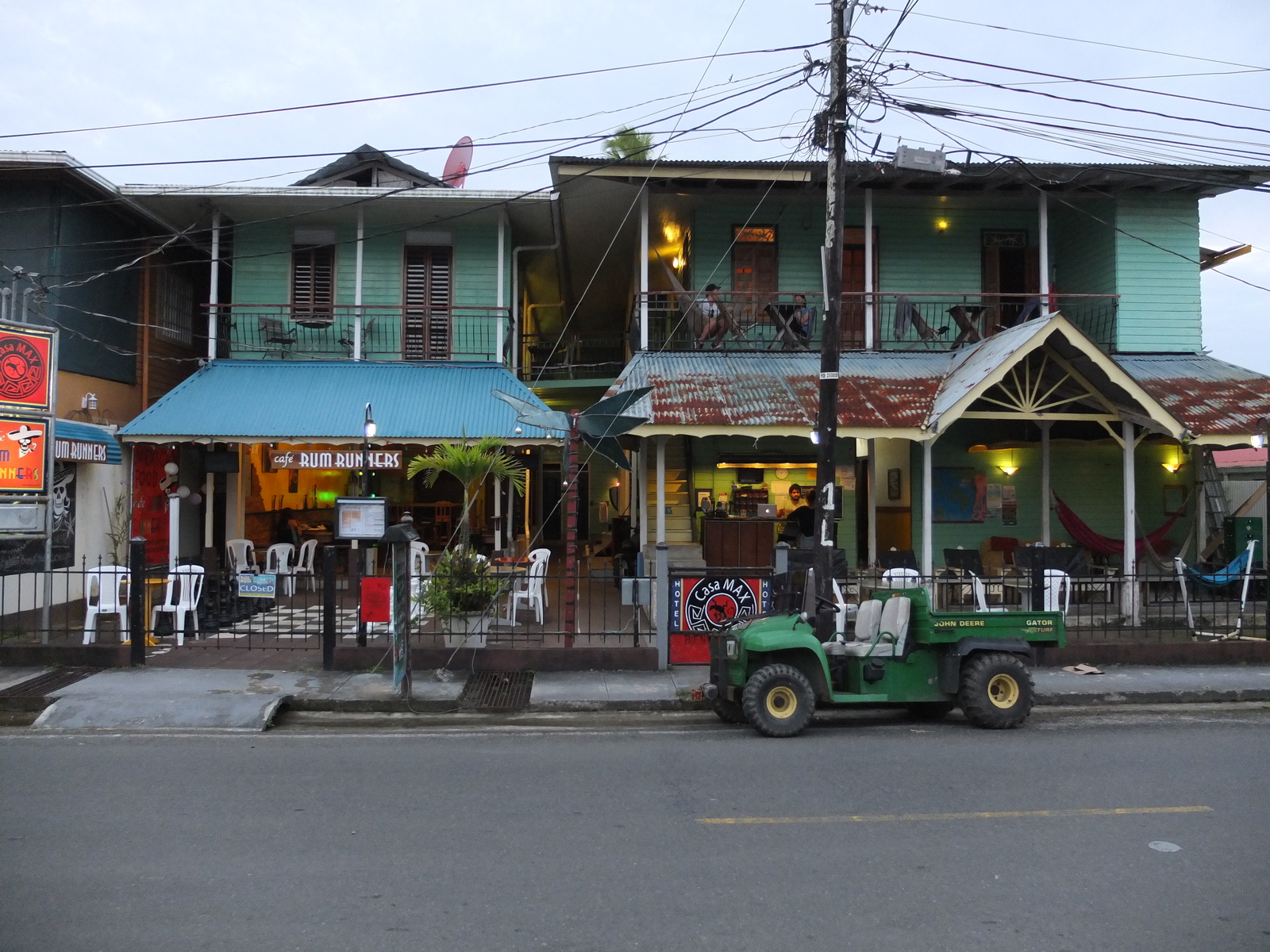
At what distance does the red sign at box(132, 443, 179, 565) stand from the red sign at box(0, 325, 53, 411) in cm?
540

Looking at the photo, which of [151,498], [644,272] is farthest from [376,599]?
[151,498]

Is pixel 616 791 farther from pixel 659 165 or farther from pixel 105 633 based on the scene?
pixel 659 165

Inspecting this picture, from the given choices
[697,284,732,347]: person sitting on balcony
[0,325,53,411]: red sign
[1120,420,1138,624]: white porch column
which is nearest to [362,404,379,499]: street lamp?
[0,325,53,411]: red sign

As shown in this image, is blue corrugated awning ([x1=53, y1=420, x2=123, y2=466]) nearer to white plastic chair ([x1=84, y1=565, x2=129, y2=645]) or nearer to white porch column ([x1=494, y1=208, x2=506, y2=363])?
white plastic chair ([x1=84, y1=565, x2=129, y2=645])

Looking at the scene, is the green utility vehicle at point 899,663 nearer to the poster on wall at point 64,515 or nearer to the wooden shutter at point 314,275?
the poster on wall at point 64,515

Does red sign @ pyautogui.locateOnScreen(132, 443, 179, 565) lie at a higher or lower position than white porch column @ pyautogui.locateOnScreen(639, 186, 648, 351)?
lower

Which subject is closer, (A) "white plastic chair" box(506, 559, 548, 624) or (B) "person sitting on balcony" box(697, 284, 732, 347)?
(A) "white plastic chair" box(506, 559, 548, 624)

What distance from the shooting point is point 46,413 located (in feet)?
36.3

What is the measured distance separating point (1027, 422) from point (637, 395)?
9934 mm

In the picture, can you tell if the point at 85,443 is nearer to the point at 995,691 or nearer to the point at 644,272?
the point at 644,272

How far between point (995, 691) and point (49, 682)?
10137 mm

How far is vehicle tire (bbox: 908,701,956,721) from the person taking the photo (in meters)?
8.98

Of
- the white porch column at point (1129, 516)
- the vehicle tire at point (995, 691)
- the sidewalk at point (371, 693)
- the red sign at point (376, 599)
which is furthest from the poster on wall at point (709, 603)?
the white porch column at point (1129, 516)

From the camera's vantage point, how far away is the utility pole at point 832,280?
10422 mm
